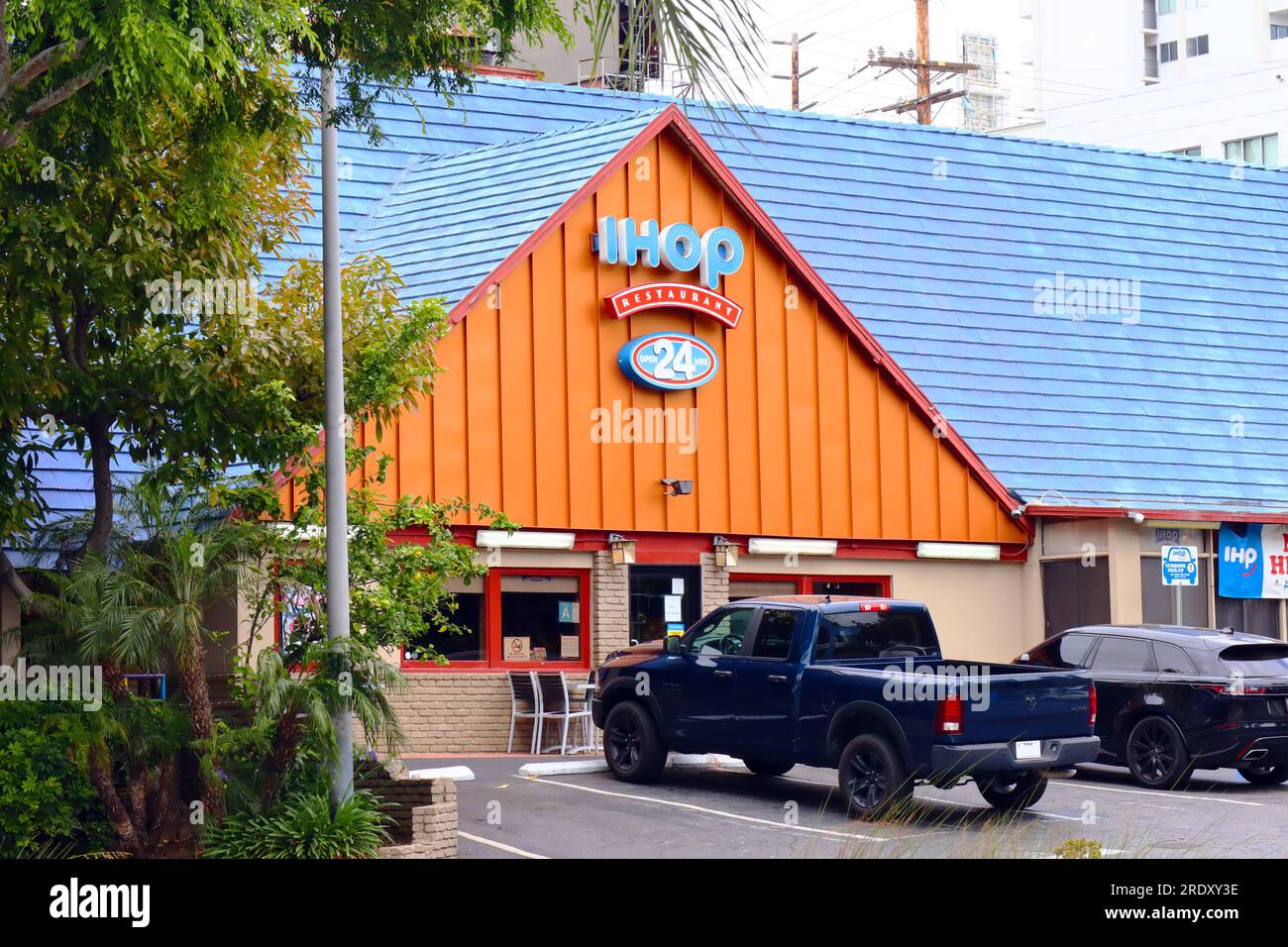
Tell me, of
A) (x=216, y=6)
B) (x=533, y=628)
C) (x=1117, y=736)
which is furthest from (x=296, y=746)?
(x=1117, y=736)

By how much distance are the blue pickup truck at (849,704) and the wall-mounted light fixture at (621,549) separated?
3395mm

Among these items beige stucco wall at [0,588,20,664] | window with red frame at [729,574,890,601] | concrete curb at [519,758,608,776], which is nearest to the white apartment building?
window with red frame at [729,574,890,601]

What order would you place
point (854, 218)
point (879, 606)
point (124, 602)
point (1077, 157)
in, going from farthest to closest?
point (1077, 157)
point (854, 218)
point (879, 606)
point (124, 602)

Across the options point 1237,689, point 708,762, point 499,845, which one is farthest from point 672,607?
point 499,845

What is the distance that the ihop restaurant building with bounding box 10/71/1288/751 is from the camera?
22.0 meters

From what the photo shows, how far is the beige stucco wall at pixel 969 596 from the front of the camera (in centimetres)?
2458

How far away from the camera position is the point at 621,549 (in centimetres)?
2239

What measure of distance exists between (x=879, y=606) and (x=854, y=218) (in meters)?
13.3

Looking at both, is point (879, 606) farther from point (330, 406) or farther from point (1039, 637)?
point (1039, 637)

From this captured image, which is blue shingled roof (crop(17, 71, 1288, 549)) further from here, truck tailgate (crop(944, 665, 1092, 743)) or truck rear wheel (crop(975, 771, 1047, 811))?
truck tailgate (crop(944, 665, 1092, 743))

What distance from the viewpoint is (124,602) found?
13.9 metres

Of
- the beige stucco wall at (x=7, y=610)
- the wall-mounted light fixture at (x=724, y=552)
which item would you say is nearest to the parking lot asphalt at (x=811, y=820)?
the wall-mounted light fixture at (x=724, y=552)

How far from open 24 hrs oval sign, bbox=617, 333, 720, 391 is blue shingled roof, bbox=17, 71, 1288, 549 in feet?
7.02

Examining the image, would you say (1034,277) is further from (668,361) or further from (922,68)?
(922,68)
